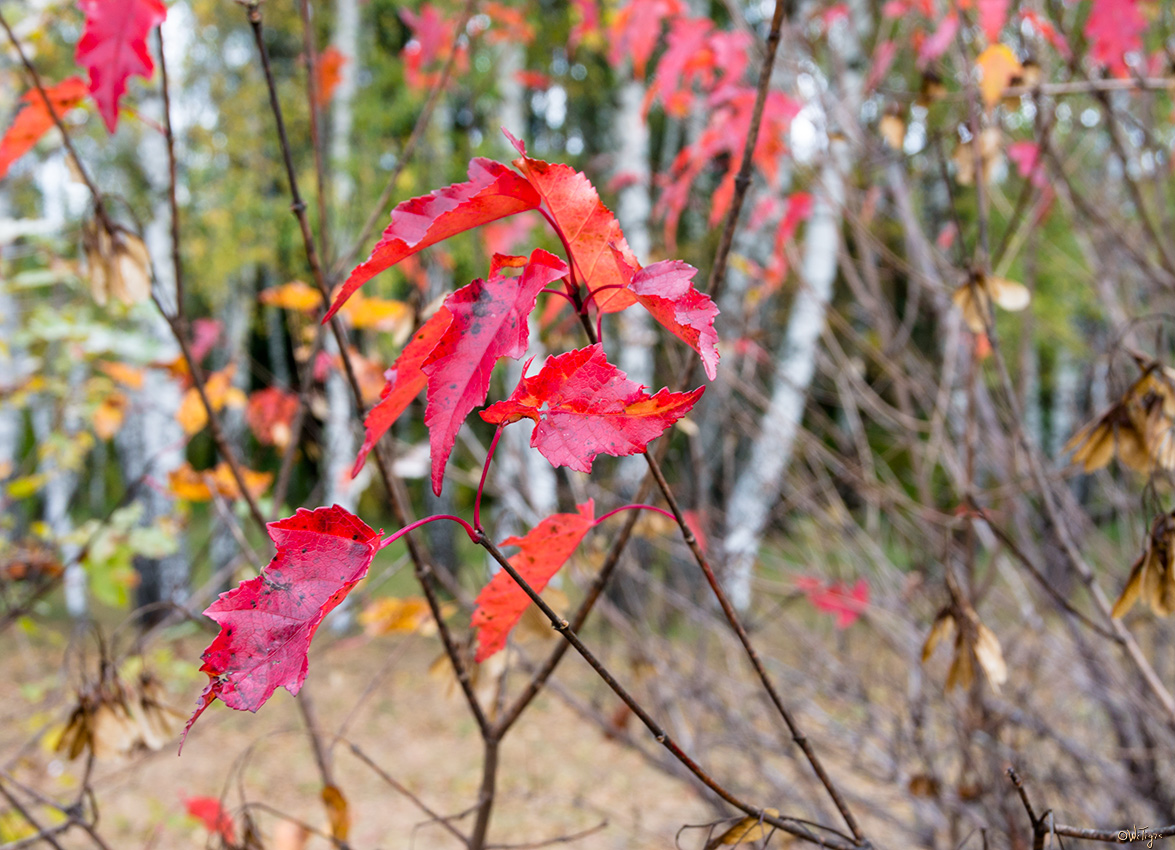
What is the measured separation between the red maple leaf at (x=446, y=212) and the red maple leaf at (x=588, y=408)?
3.9 inches

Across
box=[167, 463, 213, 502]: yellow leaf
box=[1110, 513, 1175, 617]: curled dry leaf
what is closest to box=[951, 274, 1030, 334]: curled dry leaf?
box=[1110, 513, 1175, 617]: curled dry leaf

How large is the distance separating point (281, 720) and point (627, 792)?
2122 mm

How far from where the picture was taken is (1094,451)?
31.4 inches

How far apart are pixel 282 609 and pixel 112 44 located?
24.3 inches

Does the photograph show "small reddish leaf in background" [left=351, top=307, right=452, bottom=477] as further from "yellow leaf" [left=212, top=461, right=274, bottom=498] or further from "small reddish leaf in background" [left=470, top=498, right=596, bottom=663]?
"yellow leaf" [left=212, top=461, right=274, bottom=498]

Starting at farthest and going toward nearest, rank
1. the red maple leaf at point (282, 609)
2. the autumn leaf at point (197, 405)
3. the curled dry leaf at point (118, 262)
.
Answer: the autumn leaf at point (197, 405), the curled dry leaf at point (118, 262), the red maple leaf at point (282, 609)

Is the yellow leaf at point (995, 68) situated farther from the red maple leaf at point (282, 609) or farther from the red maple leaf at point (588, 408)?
the red maple leaf at point (282, 609)

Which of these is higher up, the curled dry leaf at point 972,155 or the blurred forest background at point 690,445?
the curled dry leaf at point 972,155

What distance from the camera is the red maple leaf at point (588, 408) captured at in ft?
1.38

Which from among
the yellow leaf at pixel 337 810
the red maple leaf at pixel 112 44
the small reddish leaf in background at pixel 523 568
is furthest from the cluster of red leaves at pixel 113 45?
the yellow leaf at pixel 337 810

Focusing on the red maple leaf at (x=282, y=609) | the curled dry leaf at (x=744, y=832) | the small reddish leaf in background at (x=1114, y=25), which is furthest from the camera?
the small reddish leaf in background at (x=1114, y=25)

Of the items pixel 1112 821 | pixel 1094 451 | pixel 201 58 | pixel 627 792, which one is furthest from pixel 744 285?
pixel 201 58

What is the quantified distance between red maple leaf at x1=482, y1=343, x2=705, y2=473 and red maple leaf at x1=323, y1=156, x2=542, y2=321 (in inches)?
3.9

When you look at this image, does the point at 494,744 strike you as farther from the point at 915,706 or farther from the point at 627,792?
the point at 627,792
